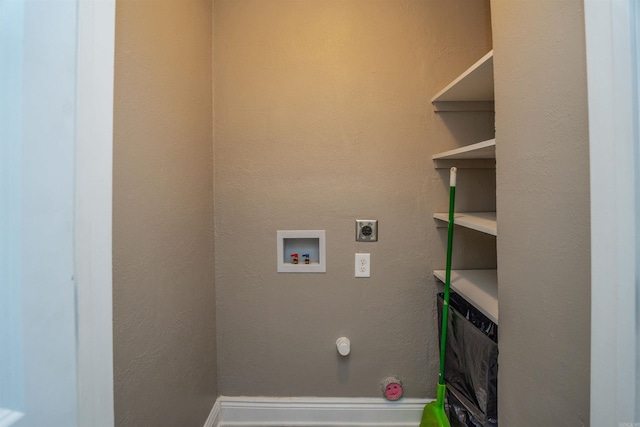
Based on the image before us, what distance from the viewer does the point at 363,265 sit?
1467 mm

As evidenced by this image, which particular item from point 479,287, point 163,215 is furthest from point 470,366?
point 163,215

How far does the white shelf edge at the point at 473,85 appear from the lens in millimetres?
1019

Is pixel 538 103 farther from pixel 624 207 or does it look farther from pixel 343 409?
pixel 343 409

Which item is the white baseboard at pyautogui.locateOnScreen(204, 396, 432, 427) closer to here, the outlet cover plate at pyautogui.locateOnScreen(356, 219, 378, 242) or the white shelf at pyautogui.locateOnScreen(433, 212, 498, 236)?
the outlet cover plate at pyautogui.locateOnScreen(356, 219, 378, 242)

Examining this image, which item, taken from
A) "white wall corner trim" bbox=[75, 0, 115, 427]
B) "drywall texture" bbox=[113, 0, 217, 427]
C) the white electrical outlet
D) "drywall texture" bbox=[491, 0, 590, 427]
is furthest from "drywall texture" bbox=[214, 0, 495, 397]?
"white wall corner trim" bbox=[75, 0, 115, 427]

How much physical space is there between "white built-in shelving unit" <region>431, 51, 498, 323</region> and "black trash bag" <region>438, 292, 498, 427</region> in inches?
3.2

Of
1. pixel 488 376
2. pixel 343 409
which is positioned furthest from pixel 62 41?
pixel 343 409

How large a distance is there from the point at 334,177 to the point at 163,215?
2.64 feet

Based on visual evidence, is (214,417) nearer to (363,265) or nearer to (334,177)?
(363,265)

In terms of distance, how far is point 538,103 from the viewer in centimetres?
70

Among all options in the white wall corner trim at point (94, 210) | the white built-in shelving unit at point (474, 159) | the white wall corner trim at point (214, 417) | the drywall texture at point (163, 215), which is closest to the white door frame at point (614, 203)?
the white built-in shelving unit at point (474, 159)

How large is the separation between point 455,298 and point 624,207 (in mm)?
906

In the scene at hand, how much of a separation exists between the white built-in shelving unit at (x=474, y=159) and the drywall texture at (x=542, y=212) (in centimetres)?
13

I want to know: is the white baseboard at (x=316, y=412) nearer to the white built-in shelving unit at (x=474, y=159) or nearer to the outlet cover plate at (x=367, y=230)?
the white built-in shelving unit at (x=474, y=159)
